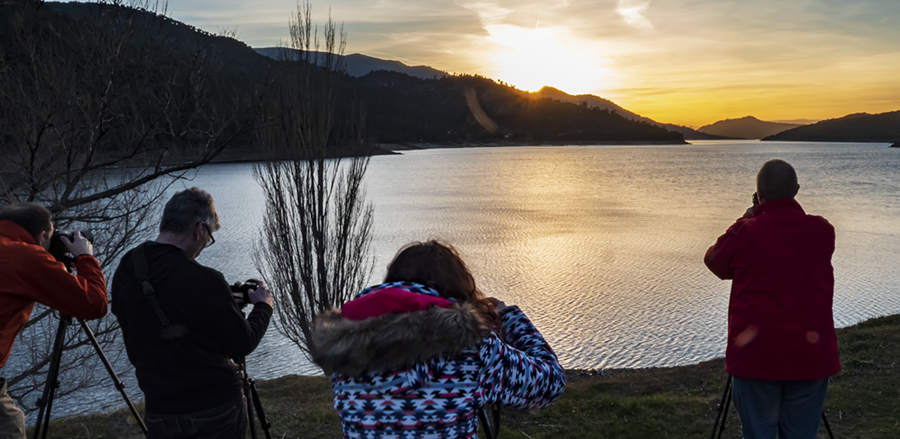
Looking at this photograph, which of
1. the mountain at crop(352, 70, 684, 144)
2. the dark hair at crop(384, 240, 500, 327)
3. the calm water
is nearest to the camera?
the dark hair at crop(384, 240, 500, 327)

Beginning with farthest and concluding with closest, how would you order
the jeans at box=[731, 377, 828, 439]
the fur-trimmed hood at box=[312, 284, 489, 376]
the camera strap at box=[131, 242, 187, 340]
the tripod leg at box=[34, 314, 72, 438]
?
the tripod leg at box=[34, 314, 72, 438]
the jeans at box=[731, 377, 828, 439]
the camera strap at box=[131, 242, 187, 340]
the fur-trimmed hood at box=[312, 284, 489, 376]

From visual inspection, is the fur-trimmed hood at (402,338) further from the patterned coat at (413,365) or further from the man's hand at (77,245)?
the man's hand at (77,245)

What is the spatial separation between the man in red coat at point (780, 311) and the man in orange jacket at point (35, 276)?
289cm

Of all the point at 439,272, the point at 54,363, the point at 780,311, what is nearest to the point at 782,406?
the point at 780,311

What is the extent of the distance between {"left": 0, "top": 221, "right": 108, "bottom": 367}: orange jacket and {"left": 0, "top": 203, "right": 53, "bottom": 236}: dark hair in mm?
29

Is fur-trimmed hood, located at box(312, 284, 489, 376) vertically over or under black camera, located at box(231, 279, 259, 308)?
over

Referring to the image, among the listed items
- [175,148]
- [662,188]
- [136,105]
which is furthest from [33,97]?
[662,188]

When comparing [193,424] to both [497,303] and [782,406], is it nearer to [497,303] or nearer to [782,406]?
[497,303]

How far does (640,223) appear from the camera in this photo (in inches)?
996

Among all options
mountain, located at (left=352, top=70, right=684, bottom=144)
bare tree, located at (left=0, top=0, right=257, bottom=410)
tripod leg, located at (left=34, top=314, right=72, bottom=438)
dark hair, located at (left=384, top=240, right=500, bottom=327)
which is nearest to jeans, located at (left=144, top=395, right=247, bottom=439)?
tripod leg, located at (left=34, top=314, right=72, bottom=438)

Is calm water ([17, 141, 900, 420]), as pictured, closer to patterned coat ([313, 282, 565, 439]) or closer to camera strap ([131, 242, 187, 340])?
camera strap ([131, 242, 187, 340])

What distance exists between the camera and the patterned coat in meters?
1.47

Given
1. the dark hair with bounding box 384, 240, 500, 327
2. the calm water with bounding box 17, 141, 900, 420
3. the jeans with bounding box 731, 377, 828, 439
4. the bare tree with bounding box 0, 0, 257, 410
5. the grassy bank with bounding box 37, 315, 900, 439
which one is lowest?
the calm water with bounding box 17, 141, 900, 420

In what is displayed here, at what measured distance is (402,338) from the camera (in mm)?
1468
